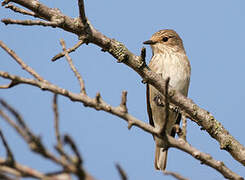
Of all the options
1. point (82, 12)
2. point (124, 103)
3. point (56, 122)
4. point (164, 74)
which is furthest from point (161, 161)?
point (56, 122)

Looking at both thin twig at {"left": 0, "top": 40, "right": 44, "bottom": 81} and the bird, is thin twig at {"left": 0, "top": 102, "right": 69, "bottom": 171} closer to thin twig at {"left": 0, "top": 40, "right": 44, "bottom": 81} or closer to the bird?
thin twig at {"left": 0, "top": 40, "right": 44, "bottom": 81}

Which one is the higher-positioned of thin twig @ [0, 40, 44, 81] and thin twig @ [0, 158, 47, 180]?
thin twig @ [0, 40, 44, 81]

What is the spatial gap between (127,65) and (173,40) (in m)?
Result: 4.56

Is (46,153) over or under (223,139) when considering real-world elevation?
under

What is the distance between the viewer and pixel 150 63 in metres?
7.51

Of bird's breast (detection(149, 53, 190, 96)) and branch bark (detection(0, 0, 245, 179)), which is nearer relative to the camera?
branch bark (detection(0, 0, 245, 179))

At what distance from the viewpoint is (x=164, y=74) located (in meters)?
7.00

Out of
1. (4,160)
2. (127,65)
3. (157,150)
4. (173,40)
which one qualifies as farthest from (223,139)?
(173,40)

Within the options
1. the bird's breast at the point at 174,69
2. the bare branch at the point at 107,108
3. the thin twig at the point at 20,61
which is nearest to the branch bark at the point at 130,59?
the thin twig at the point at 20,61

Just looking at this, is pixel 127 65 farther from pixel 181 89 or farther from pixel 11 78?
pixel 181 89

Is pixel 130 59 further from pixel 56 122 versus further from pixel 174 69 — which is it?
pixel 174 69

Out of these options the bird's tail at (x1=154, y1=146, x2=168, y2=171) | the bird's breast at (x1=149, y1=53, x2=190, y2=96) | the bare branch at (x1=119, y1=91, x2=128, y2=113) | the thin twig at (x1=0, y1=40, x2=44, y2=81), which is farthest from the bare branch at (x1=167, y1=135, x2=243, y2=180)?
the bird's tail at (x1=154, y1=146, x2=168, y2=171)

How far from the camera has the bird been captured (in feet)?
23.1

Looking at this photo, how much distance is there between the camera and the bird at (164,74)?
704 centimetres
